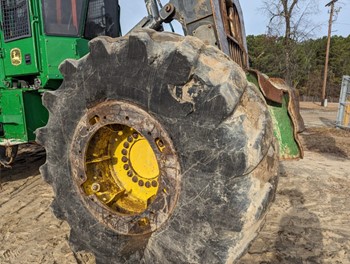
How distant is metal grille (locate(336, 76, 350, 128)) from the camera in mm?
11469

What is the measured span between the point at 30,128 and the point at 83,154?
223 centimetres

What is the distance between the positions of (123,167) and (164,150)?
0.53 metres

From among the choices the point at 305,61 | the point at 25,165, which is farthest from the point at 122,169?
the point at 305,61

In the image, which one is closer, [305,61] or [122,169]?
[122,169]

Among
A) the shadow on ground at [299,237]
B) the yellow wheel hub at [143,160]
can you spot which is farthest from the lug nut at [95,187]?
the shadow on ground at [299,237]

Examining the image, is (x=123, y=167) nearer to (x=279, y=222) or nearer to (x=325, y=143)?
(x=279, y=222)

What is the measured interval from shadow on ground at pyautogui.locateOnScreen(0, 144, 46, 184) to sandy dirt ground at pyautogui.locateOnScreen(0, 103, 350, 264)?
0.06ft

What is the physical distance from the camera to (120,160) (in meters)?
2.13

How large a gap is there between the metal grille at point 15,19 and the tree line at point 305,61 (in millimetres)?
22001

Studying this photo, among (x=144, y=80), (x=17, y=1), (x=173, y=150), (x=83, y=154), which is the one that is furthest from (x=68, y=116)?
(x=17, y=1)

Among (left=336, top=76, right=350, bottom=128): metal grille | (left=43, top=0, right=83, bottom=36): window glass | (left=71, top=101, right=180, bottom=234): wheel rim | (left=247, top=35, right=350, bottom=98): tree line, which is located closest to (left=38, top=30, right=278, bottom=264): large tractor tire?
(left=71, top=101, right=180, bottom=234): wheel rim

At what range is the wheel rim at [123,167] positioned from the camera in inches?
68.5

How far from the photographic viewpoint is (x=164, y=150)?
1.71 m

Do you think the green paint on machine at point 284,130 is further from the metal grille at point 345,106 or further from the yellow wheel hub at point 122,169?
the metal grille at point 345,106
